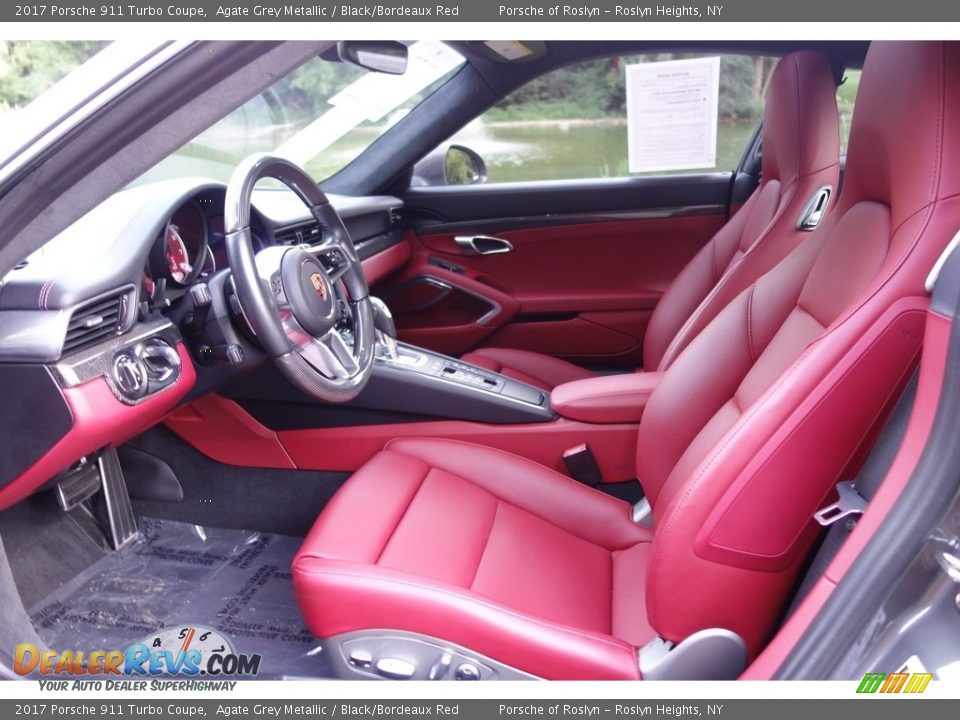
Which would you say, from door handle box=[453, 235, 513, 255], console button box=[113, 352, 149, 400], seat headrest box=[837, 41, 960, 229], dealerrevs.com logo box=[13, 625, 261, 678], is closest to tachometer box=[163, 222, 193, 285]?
console button box=[113, 352, 149, 400]

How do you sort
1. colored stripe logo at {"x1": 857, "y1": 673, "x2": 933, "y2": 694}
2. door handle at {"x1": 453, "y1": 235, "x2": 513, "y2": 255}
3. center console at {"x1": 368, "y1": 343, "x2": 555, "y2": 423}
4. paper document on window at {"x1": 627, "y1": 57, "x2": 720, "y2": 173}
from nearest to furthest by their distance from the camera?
1. colored stripe logo at {"x1": 857, "y1": 673, "x2": 933, "y2": 694}
2. center console at {"x1": 368, "y1": 343, "x2": 555, "y2": 423}
3. paper document on window at {"x1": 627, "y1": 57, "x2": 720, "y2": 173}
4. door handle at {"x1": 453, "y1": 235, "x2": 513, "y2": 255}

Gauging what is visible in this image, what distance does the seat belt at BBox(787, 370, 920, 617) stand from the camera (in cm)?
98

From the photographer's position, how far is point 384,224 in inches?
108

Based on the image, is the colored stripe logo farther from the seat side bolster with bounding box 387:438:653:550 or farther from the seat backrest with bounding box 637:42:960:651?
the seat side bolster with bounding box 387:438:653:550

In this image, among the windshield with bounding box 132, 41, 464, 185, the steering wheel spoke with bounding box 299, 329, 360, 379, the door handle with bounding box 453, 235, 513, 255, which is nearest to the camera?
the steering wheel spoke with bounding box 299, 329, 360, 379

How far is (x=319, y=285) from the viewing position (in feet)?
5.14

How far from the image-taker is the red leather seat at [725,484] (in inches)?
38.0

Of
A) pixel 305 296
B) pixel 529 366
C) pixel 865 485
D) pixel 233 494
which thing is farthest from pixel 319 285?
pixel 865 485

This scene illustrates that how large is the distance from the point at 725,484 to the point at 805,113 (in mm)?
1178

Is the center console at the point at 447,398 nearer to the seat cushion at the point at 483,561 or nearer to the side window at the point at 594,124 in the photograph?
the seat cushion at the point at 483,561

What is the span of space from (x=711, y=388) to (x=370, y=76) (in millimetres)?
1587

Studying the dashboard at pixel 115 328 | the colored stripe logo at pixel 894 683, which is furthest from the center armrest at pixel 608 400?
the colored stripe logo at pixel 894 683

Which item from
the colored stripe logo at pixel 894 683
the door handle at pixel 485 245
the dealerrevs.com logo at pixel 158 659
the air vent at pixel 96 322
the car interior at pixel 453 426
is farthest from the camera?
the door handle at pixel 485 245

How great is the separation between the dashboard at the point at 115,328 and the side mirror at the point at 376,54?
0.47 m
